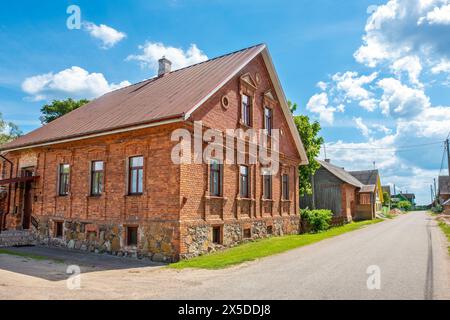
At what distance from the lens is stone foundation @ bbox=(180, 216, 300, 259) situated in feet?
40.9

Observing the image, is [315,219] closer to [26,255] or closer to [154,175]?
[154,175]

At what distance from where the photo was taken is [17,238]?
1653 centimetres

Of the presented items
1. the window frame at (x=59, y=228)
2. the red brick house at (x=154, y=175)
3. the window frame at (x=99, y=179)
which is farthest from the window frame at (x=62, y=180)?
the window frame at (x=99, y=179)

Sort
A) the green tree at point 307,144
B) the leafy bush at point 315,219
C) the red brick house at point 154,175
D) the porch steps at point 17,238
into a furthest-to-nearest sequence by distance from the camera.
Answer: the green tree at point 307,144
the leafy bush at point 315,219
the porch steps at point 17,238
the red brick house at point 154,175

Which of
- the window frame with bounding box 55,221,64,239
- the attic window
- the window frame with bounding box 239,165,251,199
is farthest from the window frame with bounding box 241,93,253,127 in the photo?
the window frame with bounding box 55,221,64,239

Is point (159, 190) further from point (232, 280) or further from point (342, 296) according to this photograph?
point (342, 296)

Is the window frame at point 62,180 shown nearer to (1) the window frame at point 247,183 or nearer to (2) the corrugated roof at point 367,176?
(1) the window frame at point 247,183

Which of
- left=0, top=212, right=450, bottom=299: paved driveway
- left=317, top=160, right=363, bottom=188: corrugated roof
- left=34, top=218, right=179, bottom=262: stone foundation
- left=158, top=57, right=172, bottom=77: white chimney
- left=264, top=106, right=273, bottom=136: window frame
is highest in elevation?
left=158, top=57, right=172, bottom=77: white chimney

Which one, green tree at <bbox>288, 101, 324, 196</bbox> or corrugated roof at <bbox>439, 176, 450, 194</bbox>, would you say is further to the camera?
corrugated roof at <bbox>439, 176, 450, 194</bbox>

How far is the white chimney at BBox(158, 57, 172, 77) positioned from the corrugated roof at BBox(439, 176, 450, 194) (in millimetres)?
73147

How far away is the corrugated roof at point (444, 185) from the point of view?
7560cm

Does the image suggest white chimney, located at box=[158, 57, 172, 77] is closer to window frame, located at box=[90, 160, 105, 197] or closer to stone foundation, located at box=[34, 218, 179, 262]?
→ window frame, located at box=[90, 160, 105, 197]

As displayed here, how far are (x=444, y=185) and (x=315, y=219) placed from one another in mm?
68897

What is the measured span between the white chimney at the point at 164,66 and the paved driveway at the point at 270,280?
1202 centimetres
